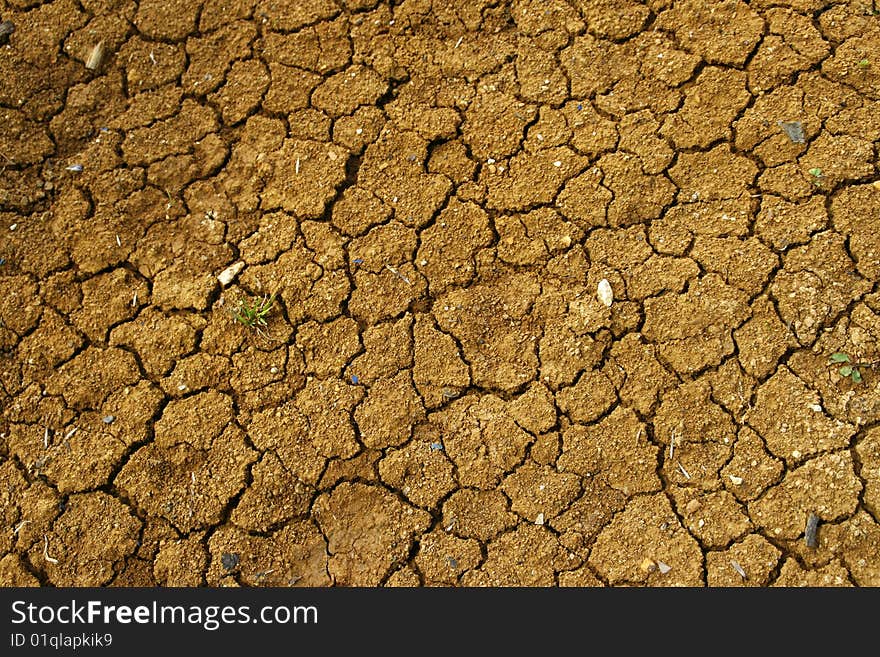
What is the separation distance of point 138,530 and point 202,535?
9.2 inches

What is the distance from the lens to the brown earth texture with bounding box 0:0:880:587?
8.84 feet

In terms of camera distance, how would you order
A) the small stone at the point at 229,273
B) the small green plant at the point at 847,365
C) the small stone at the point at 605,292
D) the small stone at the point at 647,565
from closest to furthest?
1. the small stone at the point at 647,565
2. the small green plant at the point at 847,365
3. the small stone at the point at 605,292
4. the small stone at the point at 229,273

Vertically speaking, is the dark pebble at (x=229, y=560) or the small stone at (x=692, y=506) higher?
the dark pebble at (x=229, y=560)

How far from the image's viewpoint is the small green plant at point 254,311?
118 inches

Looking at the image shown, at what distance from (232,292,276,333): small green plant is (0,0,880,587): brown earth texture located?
0.03m

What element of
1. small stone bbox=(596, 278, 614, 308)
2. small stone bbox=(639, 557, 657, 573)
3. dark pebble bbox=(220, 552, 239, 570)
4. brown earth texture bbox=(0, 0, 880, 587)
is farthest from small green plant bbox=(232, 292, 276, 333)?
small stone bbox=(639, 557, 657, 573)

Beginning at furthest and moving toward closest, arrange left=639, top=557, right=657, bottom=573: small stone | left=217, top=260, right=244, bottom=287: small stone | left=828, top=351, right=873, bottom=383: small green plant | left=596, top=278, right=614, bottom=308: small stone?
left=217, top=260, right=244, bottom=287: small stone, left=596, top=278, right=614, bottom=308: small stone, left=828, top=351, right=873, bottom=383: small green plant, left=639, top=557, right=657, bottom=573: small stone

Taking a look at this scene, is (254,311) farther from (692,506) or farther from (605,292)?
(692,506)

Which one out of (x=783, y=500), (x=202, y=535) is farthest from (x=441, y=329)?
(x=783, y=500)

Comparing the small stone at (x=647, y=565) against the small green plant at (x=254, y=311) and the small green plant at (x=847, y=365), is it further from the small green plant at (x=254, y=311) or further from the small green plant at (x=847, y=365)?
the small green plant at (x=254, y=311)

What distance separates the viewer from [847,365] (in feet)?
8.95

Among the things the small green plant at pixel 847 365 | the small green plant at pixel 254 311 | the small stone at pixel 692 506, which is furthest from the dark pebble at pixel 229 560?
the small green plant at pixel 847 365

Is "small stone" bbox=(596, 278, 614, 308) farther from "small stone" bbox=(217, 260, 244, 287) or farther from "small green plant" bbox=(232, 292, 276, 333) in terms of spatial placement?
"small stone" bbox=(217, 260, 244, 287)

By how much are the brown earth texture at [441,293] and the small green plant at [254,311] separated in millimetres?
29
